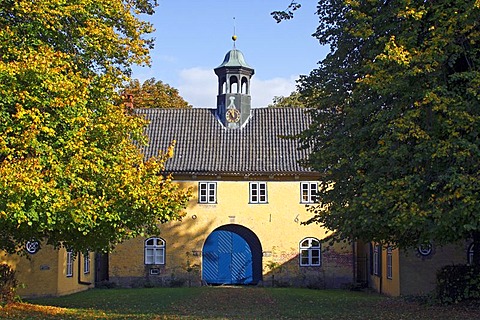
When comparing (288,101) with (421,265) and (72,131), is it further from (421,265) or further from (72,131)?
(72,131)

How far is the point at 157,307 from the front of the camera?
850 inches

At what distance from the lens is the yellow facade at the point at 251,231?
33969 mm

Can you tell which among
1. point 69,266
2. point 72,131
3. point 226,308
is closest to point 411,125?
point 72,131

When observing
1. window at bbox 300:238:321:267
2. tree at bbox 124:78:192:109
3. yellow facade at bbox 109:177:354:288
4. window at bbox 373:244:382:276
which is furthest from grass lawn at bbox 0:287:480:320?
tree at bbox 124:78:192:109

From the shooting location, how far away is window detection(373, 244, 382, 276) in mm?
30275

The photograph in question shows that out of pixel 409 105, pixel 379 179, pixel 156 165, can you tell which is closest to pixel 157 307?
pixel 156 165

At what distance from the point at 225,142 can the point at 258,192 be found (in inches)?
123

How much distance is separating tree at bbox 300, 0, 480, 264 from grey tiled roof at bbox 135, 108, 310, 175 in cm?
1493

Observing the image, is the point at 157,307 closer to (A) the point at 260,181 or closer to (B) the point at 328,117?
(B) the point at 328,117

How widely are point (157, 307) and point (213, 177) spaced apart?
13096 millimetres

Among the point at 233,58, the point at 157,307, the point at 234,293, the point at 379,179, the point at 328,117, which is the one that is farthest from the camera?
the point at 233,58

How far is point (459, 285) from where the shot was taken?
1903cm

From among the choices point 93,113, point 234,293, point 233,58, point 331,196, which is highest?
point 233,58

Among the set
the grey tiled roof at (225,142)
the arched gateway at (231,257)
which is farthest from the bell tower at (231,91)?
the arched gateway at (231,257)
